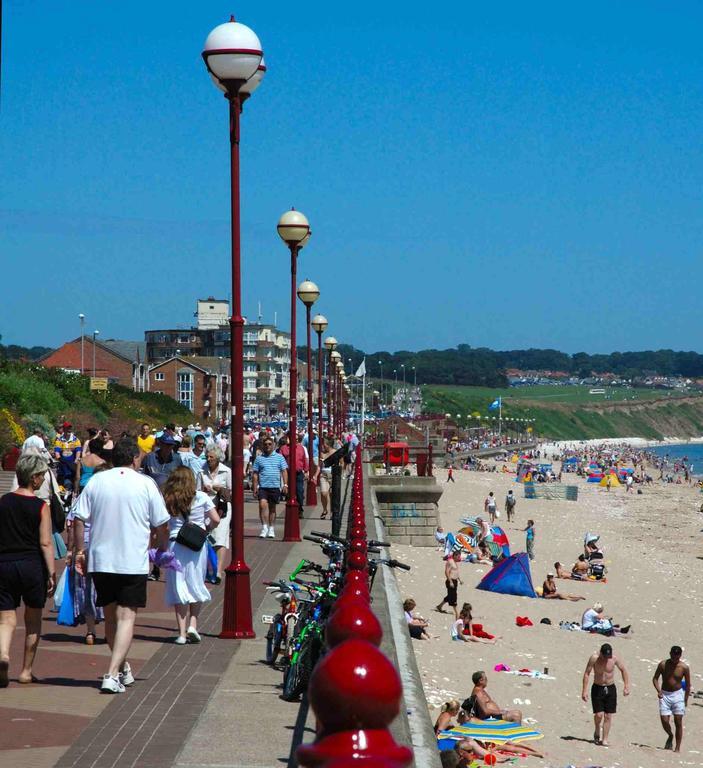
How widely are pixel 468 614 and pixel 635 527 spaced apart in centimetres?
4373

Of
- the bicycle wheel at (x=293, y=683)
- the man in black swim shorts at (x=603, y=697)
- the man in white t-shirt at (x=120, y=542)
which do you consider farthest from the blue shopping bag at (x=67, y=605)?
the man in black swim shorts at (x=603, y=697)

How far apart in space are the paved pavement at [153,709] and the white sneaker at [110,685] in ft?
0.20

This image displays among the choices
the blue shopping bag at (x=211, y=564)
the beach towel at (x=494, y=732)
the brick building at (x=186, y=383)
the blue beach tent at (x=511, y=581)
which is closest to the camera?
the beach towel at (x=494, y=732)

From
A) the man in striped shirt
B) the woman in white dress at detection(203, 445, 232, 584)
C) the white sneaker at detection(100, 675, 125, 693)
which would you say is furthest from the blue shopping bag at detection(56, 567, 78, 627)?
the man in striped shirt

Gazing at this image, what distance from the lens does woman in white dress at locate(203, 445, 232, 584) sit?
45.2 ft

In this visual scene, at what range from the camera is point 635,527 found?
63.7m

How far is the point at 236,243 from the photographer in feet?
39.9

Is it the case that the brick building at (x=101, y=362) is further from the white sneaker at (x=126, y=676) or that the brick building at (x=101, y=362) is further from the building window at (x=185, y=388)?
the white sneaker at (x=126, y=676)

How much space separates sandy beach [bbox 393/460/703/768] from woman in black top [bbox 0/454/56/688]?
23.3 ft

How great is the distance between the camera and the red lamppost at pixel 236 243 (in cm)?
1122

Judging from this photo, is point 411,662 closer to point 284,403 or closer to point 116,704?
point 116,704

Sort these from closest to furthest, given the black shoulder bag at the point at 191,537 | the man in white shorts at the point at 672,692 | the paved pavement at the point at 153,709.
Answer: the paved pavement at the point at 153,709
the black shoulder bag at the point at 191,537
the man in white shorts at the point at 672,692

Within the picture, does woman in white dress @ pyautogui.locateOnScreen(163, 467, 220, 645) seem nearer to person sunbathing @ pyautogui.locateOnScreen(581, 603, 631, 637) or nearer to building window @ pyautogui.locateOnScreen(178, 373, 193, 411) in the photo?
person sunbathing @ pyautogui.locateOnScreen(581, 603, 631, 637)

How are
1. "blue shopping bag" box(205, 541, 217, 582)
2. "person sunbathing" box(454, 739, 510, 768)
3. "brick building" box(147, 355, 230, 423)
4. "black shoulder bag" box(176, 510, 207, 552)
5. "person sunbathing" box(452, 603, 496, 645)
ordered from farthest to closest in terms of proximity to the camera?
"brick building" box(147, 355, 230, 423) < "person sunbathing" box(452, 603, 496, 645) < "blue shopping bag" box(205, 541, 217, 582) < "person sunbathing" box(454, 739, 510, 768) < "black shoulder bag" box(176, 510, 207, 552)
